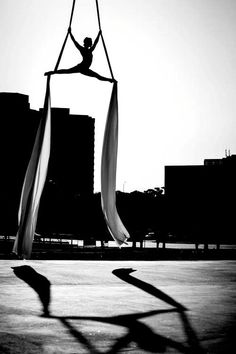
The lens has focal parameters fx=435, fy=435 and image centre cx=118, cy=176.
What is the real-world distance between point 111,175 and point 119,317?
10.3 feet

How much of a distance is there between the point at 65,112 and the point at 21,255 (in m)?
106

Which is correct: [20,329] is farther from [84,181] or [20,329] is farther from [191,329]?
[84,181]

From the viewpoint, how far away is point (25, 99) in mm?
95688

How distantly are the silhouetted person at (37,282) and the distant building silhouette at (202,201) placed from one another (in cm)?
2758

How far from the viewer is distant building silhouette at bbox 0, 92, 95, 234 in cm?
9175

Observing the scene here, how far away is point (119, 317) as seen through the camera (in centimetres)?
529

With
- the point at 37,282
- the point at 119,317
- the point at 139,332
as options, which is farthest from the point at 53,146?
the point at 139,332

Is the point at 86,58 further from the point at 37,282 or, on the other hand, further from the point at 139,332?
the point at 139,332

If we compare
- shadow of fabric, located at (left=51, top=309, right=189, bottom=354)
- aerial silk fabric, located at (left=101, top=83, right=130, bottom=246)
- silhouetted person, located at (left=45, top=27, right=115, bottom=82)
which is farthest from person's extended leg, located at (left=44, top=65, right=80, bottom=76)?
shadow of fabric, located at (left=51, top=309, right=189, bottom=354)

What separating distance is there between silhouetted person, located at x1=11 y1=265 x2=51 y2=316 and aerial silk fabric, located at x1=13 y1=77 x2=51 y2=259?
2.25 ft

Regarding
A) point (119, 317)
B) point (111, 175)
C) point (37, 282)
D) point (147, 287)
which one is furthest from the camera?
point (37, 282)

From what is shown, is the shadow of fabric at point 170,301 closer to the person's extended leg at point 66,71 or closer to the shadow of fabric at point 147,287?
the shadow of fabric at point 147,287

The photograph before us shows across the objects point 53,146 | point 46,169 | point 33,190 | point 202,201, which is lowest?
point 33,190

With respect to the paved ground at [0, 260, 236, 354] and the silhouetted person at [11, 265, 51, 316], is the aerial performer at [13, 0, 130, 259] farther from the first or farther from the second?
the paved ground at [0, 260, 236, 354]
